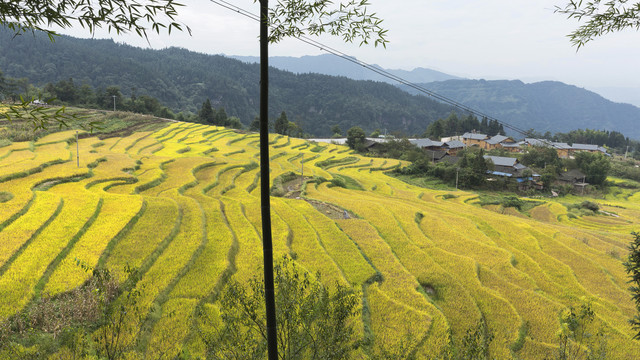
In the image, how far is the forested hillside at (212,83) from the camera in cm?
9656

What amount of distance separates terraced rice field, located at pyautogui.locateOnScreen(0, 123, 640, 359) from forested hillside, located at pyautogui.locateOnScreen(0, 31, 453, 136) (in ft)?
305

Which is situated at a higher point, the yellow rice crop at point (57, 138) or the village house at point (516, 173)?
the yellow rice crop at point (57, 138)

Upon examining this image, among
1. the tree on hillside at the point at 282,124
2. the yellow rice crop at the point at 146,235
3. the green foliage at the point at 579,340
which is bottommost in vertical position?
the green foliage at the point at 579,340

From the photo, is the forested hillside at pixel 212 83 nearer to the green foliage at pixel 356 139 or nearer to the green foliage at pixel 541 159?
the green foliage at pixel 356 139

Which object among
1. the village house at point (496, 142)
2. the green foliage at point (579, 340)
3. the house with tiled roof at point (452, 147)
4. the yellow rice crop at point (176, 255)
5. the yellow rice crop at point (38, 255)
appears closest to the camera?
the green foliage at point (579, 340)

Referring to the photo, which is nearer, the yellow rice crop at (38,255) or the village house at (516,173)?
the yellow rice crop at (38,255)

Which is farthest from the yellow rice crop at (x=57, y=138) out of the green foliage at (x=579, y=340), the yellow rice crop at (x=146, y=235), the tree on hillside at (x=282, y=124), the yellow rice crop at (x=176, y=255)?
the green foliage at (x=579, y=340)

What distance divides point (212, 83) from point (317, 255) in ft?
423

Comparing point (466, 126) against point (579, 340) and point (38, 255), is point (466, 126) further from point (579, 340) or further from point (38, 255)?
point (38, 255)

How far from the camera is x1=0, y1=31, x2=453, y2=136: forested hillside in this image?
96.6 m

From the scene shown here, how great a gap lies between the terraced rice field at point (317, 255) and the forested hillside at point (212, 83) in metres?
93.0

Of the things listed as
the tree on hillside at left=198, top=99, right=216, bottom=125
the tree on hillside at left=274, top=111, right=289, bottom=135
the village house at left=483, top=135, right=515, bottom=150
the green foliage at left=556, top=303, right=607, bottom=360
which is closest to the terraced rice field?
the green foliage at left=556, top=303, right=607, bottom=360

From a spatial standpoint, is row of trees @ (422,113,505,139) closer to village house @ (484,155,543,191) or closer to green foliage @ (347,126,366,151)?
green foliage @ (347,126,366,151)

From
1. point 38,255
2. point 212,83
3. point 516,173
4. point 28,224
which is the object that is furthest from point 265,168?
point 212,83
